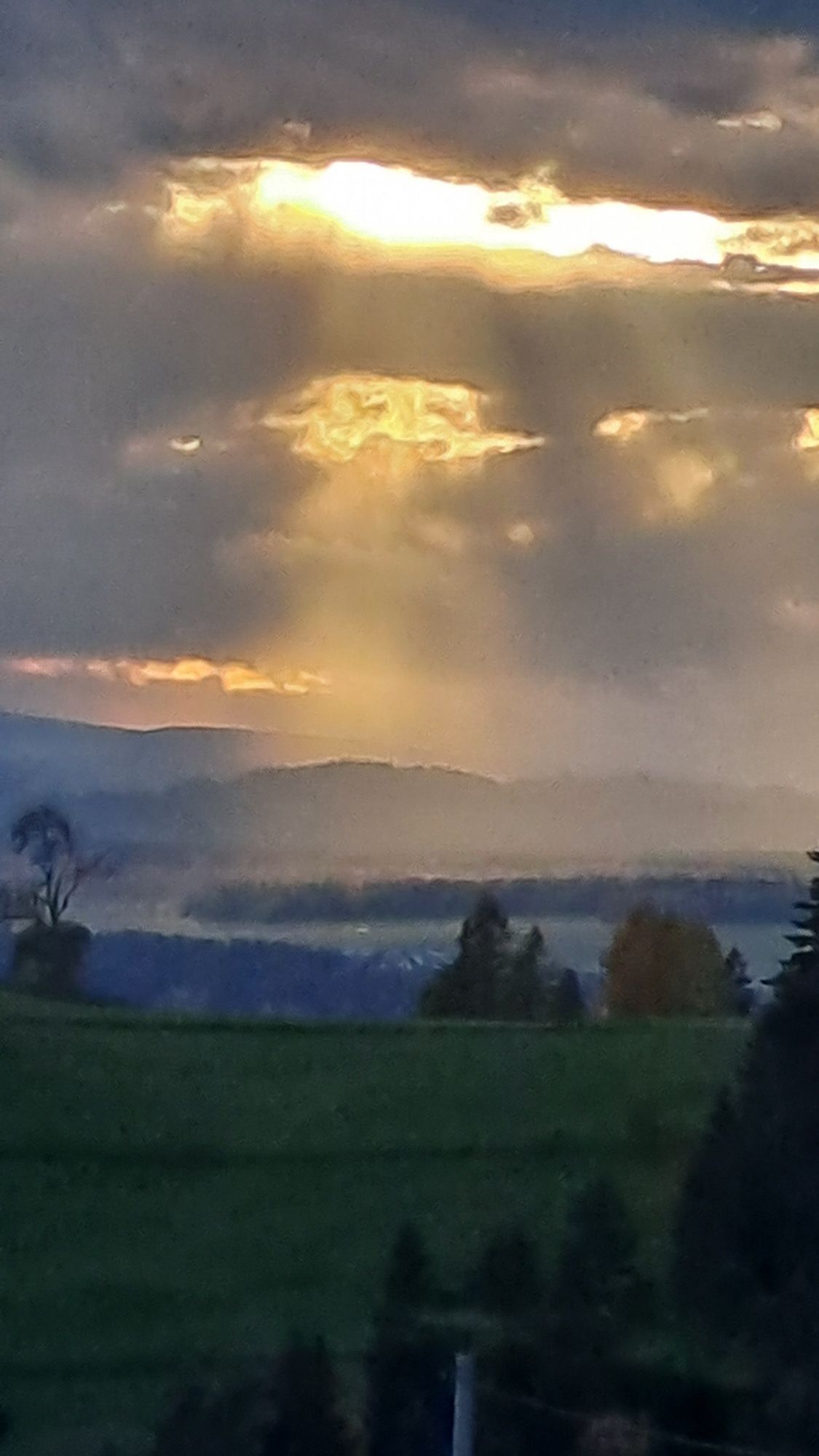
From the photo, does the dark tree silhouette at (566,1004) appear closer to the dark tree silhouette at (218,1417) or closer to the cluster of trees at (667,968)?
the cluster of trees at (667,968)

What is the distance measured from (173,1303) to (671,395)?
1744 millimetres

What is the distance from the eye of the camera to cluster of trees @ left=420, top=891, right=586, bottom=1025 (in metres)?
3.59

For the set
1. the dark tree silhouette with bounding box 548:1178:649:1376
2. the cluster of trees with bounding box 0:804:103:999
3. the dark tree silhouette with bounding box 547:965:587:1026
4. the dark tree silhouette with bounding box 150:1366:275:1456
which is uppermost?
the cluster of trees with bounding box 0:804:103:999

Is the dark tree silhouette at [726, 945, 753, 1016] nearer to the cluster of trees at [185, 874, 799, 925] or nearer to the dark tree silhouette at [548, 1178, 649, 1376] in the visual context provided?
the cluster of trees at [185, 874, 799, 925]

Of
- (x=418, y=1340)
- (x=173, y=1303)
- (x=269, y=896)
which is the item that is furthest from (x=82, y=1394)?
(x=269, y=896)

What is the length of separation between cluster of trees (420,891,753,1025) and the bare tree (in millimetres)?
629

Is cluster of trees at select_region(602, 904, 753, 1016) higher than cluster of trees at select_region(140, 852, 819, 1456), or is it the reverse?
cluster of trees at select_region(602, 904, 753, 1016)

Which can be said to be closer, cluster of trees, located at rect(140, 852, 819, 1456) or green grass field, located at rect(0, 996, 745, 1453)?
cluster of trees, located at rect(140, 852, 819, 1456)

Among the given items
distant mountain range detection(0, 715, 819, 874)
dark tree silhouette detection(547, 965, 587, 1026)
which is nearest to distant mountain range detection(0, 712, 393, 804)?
distant mountain range detection(0, 715, 819, 874)

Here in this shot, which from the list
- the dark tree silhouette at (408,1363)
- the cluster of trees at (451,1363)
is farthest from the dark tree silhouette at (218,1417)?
the dark tree silhouette at (408,1363)

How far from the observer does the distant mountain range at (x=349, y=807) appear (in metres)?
3.58

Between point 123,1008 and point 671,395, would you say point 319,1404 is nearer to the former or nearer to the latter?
point 123,1008

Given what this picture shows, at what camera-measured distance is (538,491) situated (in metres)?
3.65

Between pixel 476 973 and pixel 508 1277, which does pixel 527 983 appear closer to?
pixel 476 973
